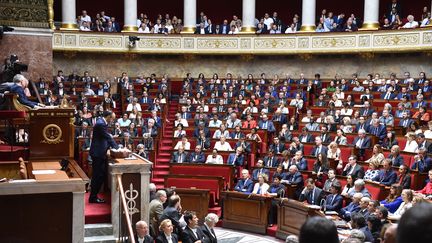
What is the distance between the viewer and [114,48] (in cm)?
1903

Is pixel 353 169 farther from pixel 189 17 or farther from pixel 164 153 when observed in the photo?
pixel 189 17

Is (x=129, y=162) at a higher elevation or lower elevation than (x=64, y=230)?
higher

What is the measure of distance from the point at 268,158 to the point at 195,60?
359 inches

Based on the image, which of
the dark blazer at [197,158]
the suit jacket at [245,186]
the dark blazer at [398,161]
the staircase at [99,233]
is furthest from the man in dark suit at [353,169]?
the staircase at [99,233]

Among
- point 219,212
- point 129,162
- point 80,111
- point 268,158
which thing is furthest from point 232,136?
point 129,162

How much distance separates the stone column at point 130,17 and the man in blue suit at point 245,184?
10366 millimetres

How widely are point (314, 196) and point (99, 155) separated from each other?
3.90 m

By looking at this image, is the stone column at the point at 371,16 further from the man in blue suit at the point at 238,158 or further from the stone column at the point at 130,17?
the man in blue suit at the point at 238,158

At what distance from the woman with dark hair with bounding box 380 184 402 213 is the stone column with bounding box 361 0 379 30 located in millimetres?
10578

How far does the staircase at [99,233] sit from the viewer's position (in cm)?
574

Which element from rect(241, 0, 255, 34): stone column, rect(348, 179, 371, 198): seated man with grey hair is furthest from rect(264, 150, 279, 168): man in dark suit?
rect(241, 0, 255, 34): stone column

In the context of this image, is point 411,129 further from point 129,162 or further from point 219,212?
point 129,162

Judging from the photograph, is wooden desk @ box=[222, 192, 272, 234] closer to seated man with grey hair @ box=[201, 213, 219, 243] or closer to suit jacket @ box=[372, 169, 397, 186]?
suit jacket @ box=[372, 169, 397, 186]

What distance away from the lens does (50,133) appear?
684 cm
